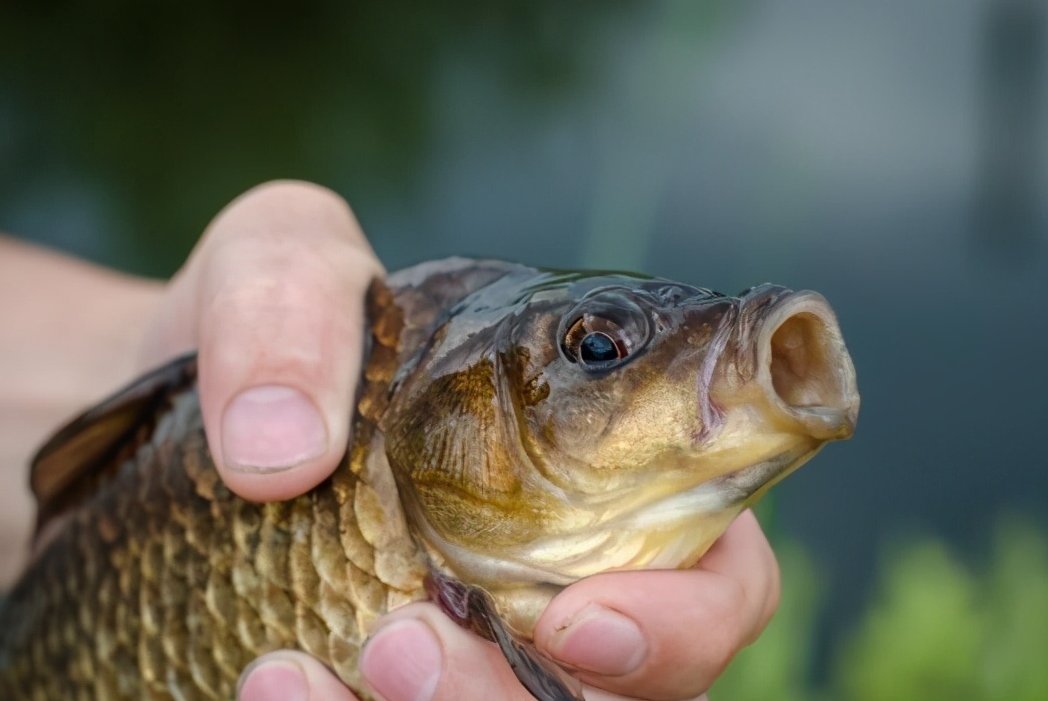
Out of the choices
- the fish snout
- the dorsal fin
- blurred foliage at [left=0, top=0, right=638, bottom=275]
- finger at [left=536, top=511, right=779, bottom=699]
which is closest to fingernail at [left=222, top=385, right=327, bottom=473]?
the dorsal fin

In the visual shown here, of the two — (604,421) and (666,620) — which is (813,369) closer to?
(604,421)

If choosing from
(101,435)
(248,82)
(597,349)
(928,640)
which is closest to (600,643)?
(597,349)

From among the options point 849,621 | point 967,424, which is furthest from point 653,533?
point 967,424

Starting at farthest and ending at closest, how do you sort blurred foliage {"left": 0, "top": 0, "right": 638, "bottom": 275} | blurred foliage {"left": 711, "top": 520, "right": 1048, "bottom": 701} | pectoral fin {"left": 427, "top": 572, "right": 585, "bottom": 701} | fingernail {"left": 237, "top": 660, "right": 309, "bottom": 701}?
blurred foliage {"left": 0, "top": 0, "right": 638, "bottom": 275}
blurred foliage {"left": 711, "top": 520, "right": 1048, "bottom": 701}
fingernail {"left": 237, "top": 660, "right": 309, "bottom": 701}
pectoral fin {"left": 427, "top": 572, "right": 585, "bottom": 701}

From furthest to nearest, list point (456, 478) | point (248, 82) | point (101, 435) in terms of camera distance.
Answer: point (248, 82) → point (101, 435) → point (456, 478)

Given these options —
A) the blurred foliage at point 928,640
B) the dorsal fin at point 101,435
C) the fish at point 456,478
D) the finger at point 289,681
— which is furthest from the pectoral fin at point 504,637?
the blurred foliage at point 928,640

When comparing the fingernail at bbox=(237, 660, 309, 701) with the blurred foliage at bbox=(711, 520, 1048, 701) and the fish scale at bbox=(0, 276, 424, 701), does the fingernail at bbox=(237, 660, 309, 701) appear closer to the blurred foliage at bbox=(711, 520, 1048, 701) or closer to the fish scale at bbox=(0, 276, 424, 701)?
the fish scale at bbox=(0, 276, 424, 701)

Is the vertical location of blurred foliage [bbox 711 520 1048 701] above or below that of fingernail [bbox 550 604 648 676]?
below

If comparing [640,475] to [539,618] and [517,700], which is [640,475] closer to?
[539,618]
